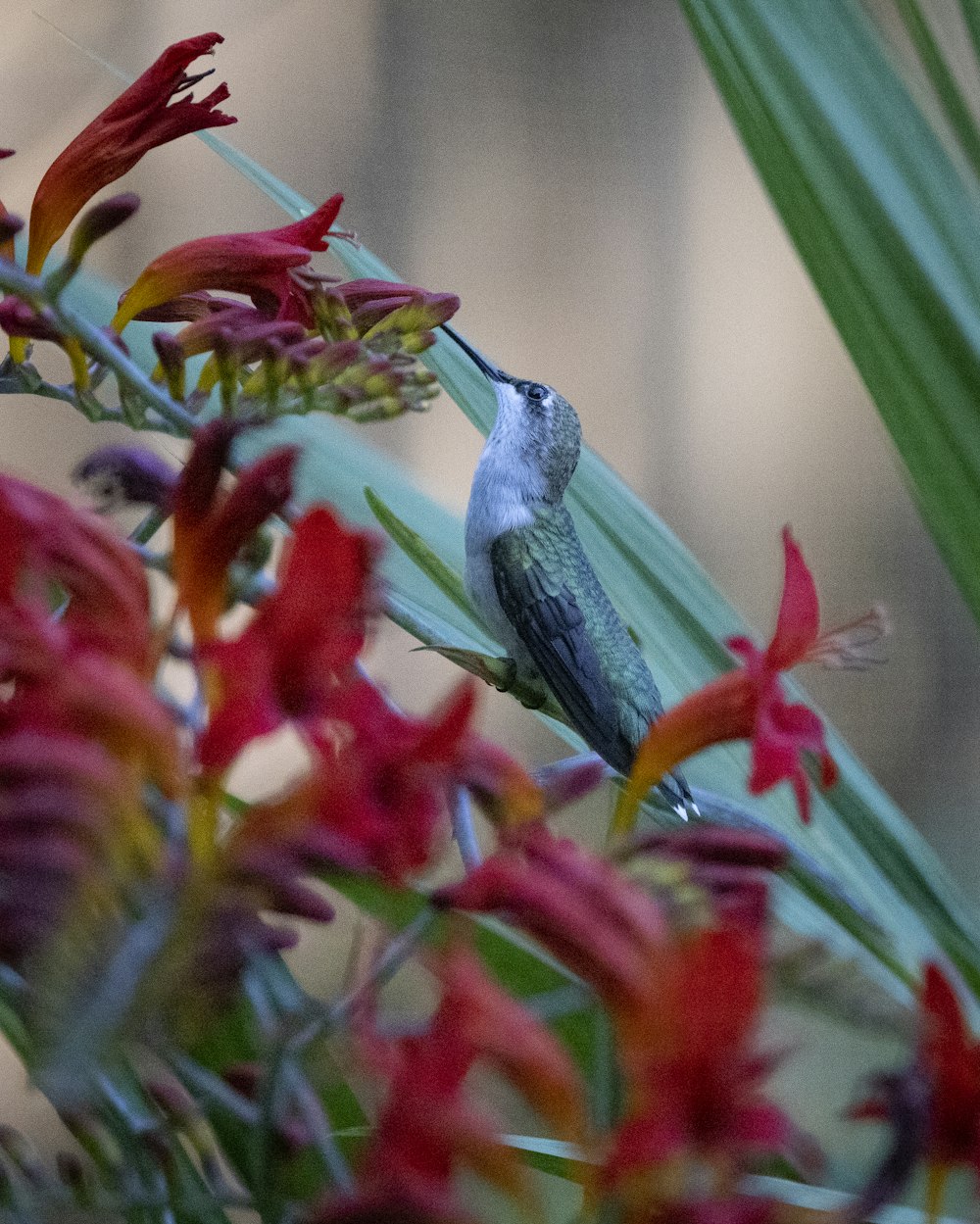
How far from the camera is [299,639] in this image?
18 centimetres

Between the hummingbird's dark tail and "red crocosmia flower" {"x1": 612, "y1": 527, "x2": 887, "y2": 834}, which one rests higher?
"red crocosmia flower" {"x1": 612, "y1": 527, "x2": 887, "y2": 834}

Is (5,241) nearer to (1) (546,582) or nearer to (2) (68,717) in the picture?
(2) (68,717)

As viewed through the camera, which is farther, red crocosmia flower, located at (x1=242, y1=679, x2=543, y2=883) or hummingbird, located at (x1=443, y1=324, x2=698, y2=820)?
hummingbird, located at (x1=443, y1=324, x2=698, y2=820)

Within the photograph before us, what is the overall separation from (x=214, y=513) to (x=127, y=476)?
3cm

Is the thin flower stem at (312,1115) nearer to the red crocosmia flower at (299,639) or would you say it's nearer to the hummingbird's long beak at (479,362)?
the red crocosmia flower at (299,639)

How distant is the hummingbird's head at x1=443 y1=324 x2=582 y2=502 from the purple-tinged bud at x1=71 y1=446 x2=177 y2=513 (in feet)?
1.64

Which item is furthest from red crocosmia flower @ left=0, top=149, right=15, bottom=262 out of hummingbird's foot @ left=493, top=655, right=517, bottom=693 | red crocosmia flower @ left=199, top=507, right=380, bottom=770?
hummingbird's foot @ left=493, top=655, right=517, bottom=693

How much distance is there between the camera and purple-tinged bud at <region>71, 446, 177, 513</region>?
0.22 meters

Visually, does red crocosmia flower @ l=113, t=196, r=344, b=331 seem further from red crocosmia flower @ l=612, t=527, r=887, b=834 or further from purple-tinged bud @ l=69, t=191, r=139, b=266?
red crocosmia flower @ l=612, t=527, r=887, b=834

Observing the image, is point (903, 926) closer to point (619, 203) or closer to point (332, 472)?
point (332, 472)

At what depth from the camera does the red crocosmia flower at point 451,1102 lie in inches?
6.1

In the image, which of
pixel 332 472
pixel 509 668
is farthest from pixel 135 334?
pixel 509 668

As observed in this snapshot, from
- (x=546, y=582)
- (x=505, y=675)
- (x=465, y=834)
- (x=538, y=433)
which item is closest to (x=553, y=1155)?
(x=465, y=834)

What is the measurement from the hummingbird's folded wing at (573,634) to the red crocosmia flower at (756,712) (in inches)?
10.6
